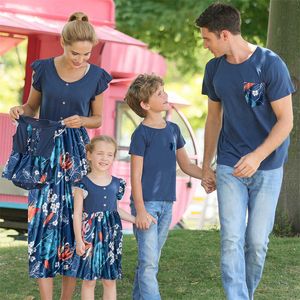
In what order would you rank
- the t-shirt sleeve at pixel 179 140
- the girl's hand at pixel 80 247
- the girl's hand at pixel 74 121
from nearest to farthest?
1. the girl's hand at pixel 80 247
2. the girl's hand at pixel 74 121
3. the t-shirt sleeve at pixel 179 140

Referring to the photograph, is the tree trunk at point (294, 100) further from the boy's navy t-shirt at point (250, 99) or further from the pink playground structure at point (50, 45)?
the boy's navy t-shirt at point (250, 99)

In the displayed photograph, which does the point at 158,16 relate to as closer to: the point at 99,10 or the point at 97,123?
the point at 99,10

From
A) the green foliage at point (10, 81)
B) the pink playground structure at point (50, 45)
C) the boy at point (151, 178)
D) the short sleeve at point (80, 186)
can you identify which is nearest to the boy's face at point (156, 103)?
the boy at point (151, 178)

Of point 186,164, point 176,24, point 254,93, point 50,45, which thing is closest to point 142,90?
point 186,164

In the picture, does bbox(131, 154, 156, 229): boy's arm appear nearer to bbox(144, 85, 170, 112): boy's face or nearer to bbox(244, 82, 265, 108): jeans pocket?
bbox(144, 85, 170, 112): boy's face

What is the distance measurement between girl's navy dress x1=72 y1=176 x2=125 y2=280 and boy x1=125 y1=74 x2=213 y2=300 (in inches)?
5.9

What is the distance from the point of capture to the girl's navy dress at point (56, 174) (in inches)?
231

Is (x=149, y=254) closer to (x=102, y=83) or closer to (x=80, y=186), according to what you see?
(x=80, y=186)

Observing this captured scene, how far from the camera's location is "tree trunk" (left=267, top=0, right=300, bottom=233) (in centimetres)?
907

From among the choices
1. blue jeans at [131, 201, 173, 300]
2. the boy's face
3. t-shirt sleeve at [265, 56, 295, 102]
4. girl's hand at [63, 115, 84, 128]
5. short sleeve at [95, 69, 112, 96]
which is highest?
t-shirt sleeve at [265, 56, 295, 102]

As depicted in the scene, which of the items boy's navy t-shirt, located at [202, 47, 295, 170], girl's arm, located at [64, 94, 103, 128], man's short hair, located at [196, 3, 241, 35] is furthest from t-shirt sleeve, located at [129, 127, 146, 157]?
man's short hair, located at [196, 3, 241, 35]

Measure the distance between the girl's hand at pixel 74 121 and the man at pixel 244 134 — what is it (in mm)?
856

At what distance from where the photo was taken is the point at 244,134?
5.64 metres

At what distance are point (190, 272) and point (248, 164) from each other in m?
2.20
